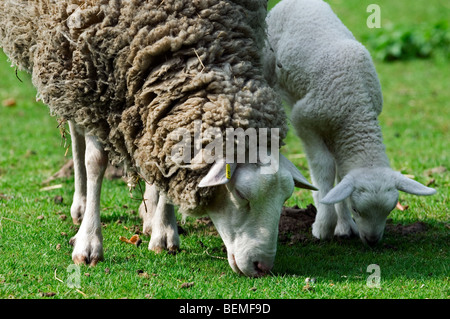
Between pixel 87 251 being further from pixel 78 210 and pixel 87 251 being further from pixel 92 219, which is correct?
pixel 78 210

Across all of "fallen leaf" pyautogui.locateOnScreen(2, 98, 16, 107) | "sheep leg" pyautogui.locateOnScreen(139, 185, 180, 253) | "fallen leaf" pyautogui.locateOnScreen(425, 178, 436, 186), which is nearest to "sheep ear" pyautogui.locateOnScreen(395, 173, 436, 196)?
"sheep leg" pyautogui.locateOnScreen(139, 185, 180, 253)

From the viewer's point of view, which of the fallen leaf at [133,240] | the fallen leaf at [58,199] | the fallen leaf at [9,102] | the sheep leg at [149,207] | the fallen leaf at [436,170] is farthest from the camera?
the fallen leaf at [9,102]

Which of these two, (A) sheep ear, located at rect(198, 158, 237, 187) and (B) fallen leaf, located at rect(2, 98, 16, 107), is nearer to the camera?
(A) sheep ear, located at rect(198, 158, 237, 187)

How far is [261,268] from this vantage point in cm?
406

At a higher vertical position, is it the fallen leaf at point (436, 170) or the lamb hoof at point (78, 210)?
the lamb hoof at point (78, 210)

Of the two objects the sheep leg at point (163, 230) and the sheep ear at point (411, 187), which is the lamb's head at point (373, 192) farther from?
the sheep leg at point (163, 230)

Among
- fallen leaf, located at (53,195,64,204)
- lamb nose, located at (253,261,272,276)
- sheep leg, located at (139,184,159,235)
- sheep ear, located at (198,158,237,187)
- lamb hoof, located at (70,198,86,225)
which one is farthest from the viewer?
fallen leaf, located at (53,195,64,204)

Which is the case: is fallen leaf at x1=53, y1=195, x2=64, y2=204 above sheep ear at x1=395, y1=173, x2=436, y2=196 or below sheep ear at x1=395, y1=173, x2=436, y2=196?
below

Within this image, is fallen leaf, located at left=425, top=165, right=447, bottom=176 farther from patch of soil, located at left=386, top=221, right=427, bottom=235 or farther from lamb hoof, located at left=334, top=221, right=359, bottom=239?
lamb hoof, located at left=334, top=221, right=359, bottom=239

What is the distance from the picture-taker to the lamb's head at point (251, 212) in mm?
3883

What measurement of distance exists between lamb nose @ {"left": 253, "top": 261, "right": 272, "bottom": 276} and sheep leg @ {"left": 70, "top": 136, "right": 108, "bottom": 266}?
1089mm

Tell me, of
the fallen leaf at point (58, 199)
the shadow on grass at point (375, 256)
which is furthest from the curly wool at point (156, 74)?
the fallen leaf at point (58, 199)

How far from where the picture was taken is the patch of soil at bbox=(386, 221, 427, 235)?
5332 millimetres

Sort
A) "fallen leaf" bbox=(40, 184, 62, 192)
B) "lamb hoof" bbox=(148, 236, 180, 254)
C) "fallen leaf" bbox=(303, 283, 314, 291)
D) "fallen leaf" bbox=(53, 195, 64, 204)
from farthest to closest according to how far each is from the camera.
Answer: "fallen leaf" bbox=(40, 184, 62, 192) < "fallen leaf" bbox=(53, 195, 64, 204) < "lamb hoof" bbox=(148, 236, 180, 254) < "fallen leaf" bbox=(303, 283, 314, 291)
